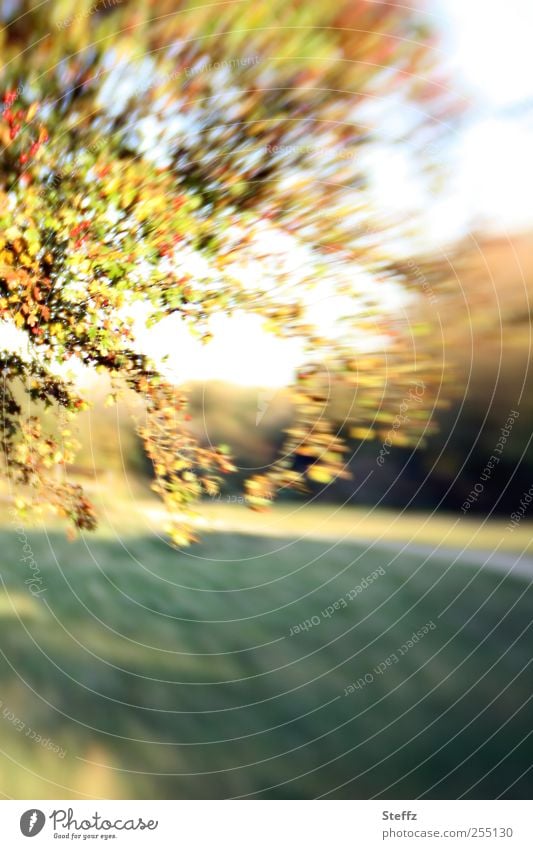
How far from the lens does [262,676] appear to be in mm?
1965

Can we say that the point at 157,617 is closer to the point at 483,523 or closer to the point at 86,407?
the point at 86,407

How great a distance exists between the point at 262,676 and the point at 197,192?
136cm

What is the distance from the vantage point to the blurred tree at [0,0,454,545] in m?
1.81

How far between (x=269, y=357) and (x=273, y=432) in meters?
0.21

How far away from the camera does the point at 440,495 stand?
6.22ft
